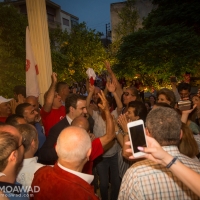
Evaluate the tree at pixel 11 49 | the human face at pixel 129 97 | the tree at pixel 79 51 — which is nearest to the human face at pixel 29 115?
the human face at pixel 129 97

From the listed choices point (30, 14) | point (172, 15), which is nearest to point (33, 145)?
point (30, 14)

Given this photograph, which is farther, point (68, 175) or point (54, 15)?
point (54, 15)

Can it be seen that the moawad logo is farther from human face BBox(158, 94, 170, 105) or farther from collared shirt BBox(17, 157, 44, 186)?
human face BBox(158, 94, 170, 105)

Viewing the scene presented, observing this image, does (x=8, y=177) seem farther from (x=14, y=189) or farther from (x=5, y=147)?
(x=5, y=147)

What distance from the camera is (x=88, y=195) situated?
6.33ft

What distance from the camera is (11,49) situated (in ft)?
37.3

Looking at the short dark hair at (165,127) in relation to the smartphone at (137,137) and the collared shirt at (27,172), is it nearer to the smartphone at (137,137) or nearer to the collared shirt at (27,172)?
the smartphone at (137,137)

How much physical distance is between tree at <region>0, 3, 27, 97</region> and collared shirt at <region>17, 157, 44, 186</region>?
692 centimetres

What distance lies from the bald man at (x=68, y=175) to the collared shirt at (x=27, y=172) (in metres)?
0.34

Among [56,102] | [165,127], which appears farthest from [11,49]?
[165,127]

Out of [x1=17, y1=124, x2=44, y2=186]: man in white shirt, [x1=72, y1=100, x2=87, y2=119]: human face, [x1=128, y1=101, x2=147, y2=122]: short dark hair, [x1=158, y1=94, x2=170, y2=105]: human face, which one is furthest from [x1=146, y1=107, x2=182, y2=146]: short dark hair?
[x1=158, y1=94, x2=170, y2=105]: human face

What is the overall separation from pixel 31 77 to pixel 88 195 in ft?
13.5

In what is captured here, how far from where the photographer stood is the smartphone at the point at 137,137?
5.53 ft

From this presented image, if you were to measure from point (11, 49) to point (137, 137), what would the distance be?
35.9ft
